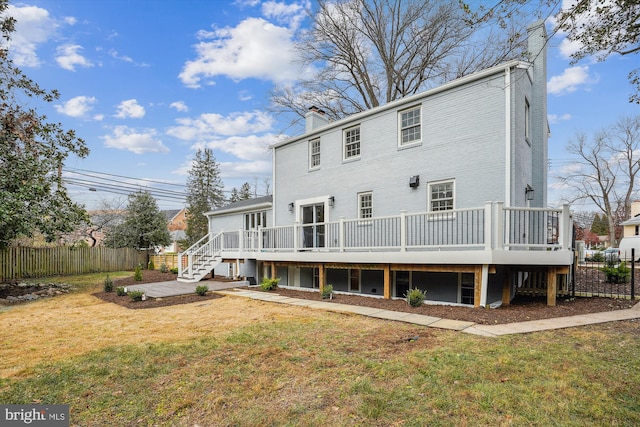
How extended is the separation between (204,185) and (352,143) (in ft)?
98.4

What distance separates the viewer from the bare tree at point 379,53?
19234 mm

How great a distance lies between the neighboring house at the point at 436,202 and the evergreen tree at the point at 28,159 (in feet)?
16.8

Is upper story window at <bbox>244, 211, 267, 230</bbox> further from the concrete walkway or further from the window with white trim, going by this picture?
the window with white trim

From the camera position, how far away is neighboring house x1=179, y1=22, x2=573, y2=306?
26.7 feet

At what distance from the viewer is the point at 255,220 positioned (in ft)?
56.1

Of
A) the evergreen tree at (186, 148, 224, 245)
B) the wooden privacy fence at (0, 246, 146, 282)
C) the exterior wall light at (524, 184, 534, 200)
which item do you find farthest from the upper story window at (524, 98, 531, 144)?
the evergreen tree at (186, 148, 224, 245)

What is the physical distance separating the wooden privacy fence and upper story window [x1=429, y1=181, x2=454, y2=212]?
18.8m

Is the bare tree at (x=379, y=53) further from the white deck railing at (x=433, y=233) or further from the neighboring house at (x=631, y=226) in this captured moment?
the neighboring house at (x=631, y=226)

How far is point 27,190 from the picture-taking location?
10977mm

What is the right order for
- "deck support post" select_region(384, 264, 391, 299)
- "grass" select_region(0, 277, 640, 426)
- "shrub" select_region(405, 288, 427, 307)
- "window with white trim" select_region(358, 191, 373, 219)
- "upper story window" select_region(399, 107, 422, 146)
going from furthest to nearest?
1. "window with white trim" select_region(358, 191, 373, 219)
2. "upper story window" select_region(399, 107, 422, 146)
3. "deck support post" select_region(384, 264, 391, 299)
4. "shrub" select_region(405, 288, 427, 307)
5. "grass" select_region(0, 277, 640, 426)

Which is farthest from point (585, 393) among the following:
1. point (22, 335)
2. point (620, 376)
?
point (22, 335)

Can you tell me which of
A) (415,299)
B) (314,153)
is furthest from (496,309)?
(314,153)

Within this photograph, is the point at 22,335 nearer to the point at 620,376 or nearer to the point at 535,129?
the point at 620,376

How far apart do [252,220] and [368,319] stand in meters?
11.4
